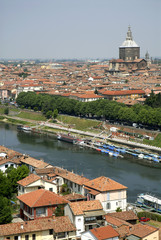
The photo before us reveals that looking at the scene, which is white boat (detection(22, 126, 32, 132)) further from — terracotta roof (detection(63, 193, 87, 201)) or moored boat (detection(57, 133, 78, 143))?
terracotta roof (detection(63, 193, 87, 201))

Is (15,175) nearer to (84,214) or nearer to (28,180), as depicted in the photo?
(28,180)

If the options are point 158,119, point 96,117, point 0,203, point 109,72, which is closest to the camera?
point 0,203

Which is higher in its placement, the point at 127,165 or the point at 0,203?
the point at 0,203

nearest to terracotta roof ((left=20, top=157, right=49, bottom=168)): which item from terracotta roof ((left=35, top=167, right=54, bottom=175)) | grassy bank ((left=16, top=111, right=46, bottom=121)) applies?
terracotta roof ((left=35, top=167, right=54, bottom=175))

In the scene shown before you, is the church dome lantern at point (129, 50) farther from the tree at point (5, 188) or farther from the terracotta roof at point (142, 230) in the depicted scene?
the terracotta roof at point (142, 230)

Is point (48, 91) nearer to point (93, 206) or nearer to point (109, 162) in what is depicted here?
point (109, 162)

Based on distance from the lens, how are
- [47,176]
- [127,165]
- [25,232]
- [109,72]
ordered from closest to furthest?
[25,232] < [47,176] < [127,165] < [109,72]

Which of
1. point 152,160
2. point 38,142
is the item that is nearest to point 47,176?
point 152,160
